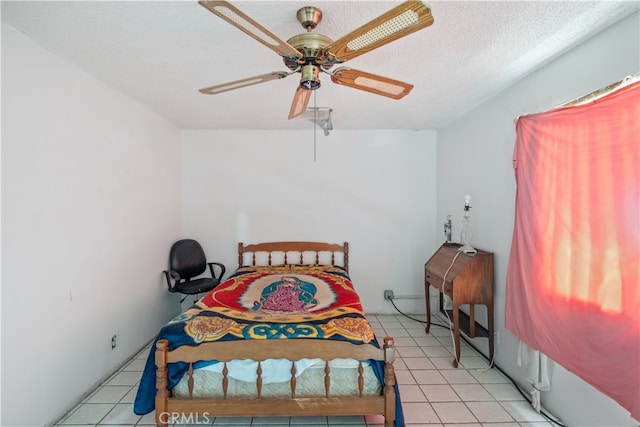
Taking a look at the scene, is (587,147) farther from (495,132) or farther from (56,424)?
(56,424)

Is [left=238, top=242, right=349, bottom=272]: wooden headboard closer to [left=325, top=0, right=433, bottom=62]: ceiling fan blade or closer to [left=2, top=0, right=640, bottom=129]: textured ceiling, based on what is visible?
[left=2, top=0, right=640, bottom=129]: textured ceiling

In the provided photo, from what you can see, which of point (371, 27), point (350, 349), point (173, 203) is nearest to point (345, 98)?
point (371, 27)

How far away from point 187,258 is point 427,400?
2941 mm

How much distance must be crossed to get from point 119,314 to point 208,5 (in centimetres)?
274

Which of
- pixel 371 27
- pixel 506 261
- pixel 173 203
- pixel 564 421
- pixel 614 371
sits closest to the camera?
pixel 371 27

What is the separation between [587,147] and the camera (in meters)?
1.75

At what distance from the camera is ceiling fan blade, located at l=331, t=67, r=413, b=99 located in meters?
1.62

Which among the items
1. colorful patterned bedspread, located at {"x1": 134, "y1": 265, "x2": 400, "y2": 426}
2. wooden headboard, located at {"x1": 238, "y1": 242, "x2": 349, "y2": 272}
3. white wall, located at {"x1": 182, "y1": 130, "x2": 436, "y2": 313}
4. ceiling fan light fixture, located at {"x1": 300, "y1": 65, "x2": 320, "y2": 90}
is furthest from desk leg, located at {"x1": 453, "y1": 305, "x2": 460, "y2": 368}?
ceiling fan light fixture, located at {"x1": 300, "y1": 65, "x2": 320, "y2": 90}

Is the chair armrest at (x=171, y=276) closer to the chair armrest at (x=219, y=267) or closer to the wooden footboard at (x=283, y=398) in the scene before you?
the chair armrest at (x=219, y=267)

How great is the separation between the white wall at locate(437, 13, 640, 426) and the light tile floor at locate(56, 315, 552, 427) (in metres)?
Result: 0.21

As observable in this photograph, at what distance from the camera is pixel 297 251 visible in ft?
13.6

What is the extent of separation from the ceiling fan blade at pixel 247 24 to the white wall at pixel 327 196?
8.79ft

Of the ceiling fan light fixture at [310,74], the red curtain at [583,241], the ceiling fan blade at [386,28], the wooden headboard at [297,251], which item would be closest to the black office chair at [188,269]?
the wooden headboard at [297,251]

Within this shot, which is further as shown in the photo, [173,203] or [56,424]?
[173,203]
